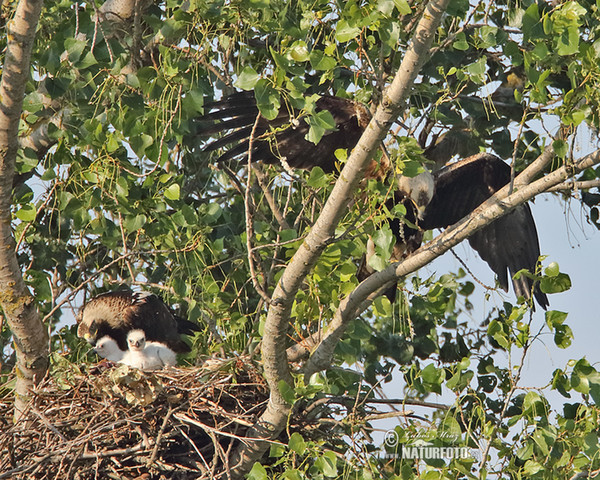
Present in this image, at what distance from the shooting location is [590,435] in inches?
130

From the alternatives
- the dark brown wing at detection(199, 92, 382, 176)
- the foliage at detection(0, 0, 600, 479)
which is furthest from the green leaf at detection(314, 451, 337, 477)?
the dark brown wing at detection(199, 92, 382, 176)

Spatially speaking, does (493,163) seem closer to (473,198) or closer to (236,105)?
(473,198)

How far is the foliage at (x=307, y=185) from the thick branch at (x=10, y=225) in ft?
0.58

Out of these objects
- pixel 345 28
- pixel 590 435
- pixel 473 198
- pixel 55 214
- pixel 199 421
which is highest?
pixel 345 28

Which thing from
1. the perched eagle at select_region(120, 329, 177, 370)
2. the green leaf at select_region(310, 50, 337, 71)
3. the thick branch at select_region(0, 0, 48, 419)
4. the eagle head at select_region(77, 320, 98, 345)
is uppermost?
the green leaf at select_region(310, 50, 337, 71)

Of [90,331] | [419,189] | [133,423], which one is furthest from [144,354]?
[419,189]

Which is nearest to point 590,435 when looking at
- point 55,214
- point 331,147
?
point 331,147

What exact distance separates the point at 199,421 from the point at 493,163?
102 inches

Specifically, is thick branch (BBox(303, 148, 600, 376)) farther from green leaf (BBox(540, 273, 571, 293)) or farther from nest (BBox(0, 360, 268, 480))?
nest (BBox(0, 360, 268, 480))

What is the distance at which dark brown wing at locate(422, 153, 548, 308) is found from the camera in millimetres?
5594

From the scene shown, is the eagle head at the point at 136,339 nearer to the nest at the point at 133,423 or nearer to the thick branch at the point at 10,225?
the nest at the point at 133,423

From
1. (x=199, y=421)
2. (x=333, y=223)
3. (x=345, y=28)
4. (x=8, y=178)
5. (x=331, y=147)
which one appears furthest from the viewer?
(x=331, y=147)

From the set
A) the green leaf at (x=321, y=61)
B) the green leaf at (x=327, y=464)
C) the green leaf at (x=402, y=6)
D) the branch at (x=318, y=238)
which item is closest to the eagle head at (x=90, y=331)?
the branch at (x=318, y=238)

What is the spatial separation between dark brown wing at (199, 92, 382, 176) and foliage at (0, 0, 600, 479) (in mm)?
155
